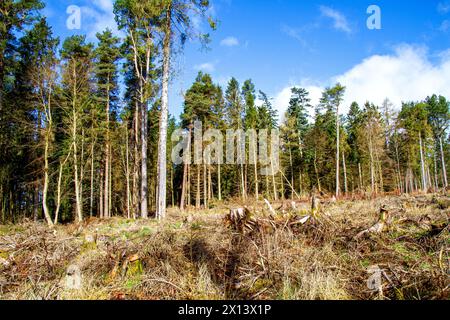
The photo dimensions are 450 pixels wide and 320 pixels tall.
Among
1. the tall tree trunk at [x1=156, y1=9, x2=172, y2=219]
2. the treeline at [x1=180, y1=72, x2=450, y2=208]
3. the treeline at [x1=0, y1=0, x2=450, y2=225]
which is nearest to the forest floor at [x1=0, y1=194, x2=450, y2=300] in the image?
the treeline at [x1=0, y1=0, x2=450, y2=225]

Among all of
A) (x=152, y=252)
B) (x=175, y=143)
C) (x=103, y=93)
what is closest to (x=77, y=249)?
Answer: (x=152, y=252)

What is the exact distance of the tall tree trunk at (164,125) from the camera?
10.3 metres

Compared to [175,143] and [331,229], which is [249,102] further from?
[331,229]

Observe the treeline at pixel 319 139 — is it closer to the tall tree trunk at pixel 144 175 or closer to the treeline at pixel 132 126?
the treeline at pixel 132 126

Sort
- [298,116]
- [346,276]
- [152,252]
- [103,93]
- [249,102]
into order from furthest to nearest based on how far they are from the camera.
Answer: [298,116]
[249,102]
[103,93]
[152,252]
[346,276]

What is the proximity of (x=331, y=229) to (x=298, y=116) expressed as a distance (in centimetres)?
2954

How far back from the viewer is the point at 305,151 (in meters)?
31.5

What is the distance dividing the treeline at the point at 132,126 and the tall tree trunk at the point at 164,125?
46 mm

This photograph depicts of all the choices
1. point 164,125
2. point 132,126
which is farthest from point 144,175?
point 132,126

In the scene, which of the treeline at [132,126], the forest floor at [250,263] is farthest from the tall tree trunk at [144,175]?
the forest floor at [250,263]

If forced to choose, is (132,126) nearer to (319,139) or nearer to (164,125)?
(164,125)

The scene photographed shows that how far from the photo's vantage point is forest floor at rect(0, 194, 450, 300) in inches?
127

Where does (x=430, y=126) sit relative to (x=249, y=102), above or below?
below
